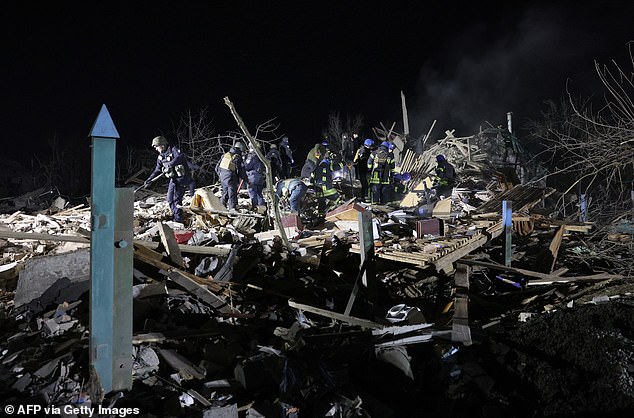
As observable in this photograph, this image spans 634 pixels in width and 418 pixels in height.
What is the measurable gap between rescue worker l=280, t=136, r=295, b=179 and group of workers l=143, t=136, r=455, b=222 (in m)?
0.10

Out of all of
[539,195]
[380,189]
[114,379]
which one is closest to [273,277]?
[114,379]

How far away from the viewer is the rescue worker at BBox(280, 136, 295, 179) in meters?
15.7

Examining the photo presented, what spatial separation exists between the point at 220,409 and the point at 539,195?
1137 centimetres

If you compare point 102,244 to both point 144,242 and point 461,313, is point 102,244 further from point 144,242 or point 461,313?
point 144,242

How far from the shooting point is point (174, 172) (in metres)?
10.4

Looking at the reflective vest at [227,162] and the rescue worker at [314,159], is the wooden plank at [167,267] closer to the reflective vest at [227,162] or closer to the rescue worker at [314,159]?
the reflective vest at [227,162]

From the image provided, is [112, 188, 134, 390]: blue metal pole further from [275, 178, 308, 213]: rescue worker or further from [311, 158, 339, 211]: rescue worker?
[311, 158, 339, 211]: rescue worker

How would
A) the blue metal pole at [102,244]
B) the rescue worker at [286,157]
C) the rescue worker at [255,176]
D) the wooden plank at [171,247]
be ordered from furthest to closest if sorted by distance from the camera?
the rescue worker at [286,157], the rescue worker at [255,176], the wooden plank at [171,247], the blue metal pole at [102,244]

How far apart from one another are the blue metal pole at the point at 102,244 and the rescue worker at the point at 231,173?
898cm

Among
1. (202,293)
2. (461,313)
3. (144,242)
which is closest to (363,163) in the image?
(144,242)

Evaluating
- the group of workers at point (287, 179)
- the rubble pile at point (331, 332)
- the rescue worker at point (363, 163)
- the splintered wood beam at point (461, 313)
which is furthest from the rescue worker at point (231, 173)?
the splintered wood beam at point (461, 313)

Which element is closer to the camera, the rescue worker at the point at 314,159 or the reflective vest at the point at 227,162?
the reflective vest at the point at 227,162

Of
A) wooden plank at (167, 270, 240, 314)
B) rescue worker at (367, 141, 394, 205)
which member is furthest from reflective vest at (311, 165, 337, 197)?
wooden plank at (167, 270, 240, 314)

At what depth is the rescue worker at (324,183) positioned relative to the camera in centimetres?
1291
